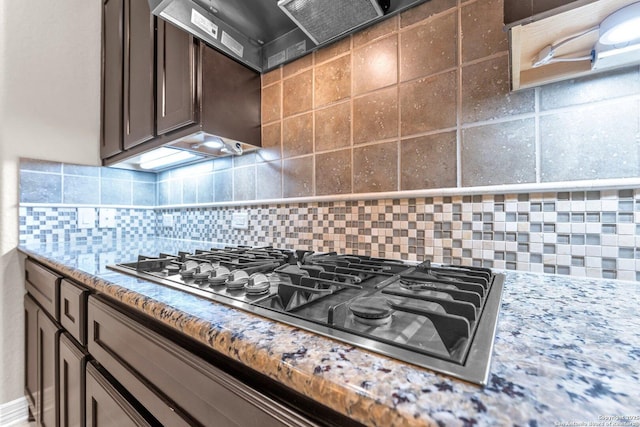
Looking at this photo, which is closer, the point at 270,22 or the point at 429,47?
the point at 429,47

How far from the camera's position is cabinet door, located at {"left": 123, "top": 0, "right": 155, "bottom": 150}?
4.38ft

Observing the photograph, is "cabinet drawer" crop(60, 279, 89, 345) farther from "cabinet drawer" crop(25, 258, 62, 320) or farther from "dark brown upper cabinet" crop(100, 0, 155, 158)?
"dark brown upper cabinet" crop(100, 0, 155, 158)

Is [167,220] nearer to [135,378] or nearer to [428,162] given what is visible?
[135,378]

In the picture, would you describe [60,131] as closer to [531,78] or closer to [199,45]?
[199,45]

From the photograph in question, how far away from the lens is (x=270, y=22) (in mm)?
1126

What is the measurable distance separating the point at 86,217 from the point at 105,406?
1504 mm

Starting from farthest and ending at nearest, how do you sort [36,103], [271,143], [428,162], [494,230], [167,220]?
[167,220], [36,103], [271,143], [428,162], [494,230]

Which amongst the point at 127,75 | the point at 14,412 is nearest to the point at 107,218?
the point at 127,75

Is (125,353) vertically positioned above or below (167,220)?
below

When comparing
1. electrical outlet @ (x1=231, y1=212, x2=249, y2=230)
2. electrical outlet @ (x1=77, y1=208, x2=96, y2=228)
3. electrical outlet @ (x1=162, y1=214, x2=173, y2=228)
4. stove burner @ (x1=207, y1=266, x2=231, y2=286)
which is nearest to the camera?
stove burner @ (x1=207, y1=266, x2=231, y2=286)

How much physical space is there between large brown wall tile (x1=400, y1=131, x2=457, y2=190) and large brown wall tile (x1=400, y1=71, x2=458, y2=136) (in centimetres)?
4

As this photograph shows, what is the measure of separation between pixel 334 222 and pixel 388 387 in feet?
2.76

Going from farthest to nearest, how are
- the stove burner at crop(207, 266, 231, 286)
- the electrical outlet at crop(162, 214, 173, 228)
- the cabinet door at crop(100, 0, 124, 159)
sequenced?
the electrical outlet at crop(162, 214, 173, 228)
the cabinet door at crop(100, 0, 124, 159)
the stove burner at crop(207, 266, 231, 286)

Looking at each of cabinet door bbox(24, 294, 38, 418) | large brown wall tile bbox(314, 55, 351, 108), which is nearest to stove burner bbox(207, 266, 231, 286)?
large brown wall tile bbox(314, 55, 351, 108)
